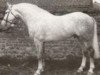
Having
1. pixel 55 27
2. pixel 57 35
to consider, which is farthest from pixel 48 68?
pixel 55 27

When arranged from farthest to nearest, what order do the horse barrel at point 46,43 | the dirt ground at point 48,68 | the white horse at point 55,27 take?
1. the horse barrel at point 46,43
2. the dirt ground at point 48,68
3. the white horse at point 55,27

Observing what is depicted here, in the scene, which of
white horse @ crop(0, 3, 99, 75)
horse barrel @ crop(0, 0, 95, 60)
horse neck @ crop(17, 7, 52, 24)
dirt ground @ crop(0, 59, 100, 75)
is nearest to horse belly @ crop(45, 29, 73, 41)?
white horse @ crop(0, 3, 99, 75)

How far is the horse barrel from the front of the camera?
28.3 ft

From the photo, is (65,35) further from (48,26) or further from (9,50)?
(9,50)

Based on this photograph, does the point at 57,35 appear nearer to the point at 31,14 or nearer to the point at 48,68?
the point at 31,14

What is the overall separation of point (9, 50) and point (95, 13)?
285 cm

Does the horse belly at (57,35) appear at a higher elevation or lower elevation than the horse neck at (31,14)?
lower

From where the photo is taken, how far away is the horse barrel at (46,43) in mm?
8641

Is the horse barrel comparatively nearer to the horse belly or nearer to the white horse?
the white horse

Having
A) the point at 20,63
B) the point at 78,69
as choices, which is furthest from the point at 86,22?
the point at 20,63

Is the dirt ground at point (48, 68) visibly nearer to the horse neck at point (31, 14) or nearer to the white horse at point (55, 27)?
the white horse at point (55, 27)

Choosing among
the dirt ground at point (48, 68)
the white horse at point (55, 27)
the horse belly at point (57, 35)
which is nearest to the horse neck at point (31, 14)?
the white horse at point (55, 27)

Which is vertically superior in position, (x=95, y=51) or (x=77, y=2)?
(x=77, y=2)

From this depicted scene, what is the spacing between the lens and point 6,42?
8.70 meters
